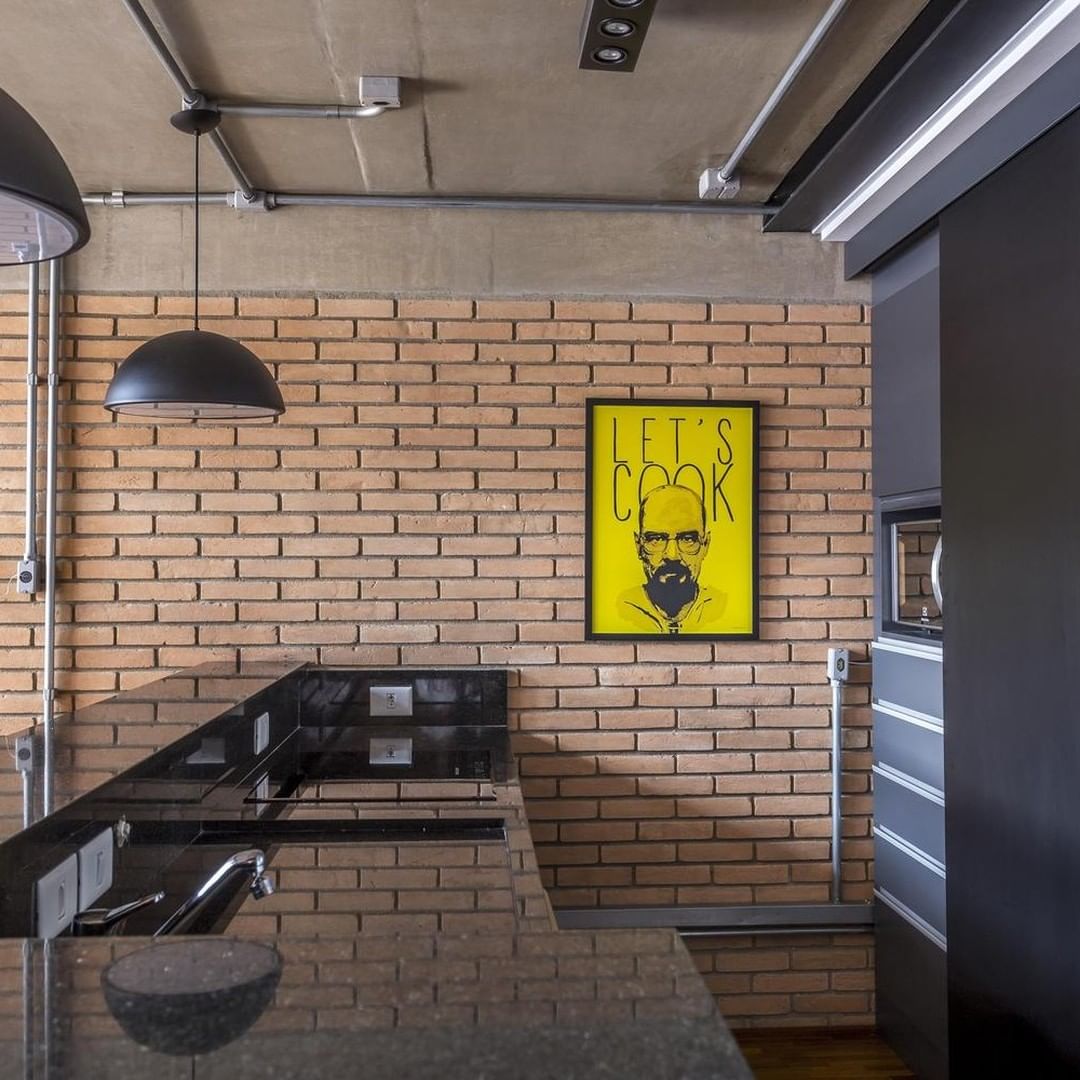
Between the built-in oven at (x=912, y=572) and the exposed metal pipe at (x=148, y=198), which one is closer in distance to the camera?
the built-in oven at (x=912, y=572)

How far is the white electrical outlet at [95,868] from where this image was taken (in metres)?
1.46

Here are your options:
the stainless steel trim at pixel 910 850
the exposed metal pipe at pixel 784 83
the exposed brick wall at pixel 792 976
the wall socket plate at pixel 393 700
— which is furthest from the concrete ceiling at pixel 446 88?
the exposed brick wall at pixel 792 976

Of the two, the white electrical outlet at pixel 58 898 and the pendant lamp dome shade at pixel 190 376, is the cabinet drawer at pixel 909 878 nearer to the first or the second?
the pendant lamp dome shade at pixel 190 376

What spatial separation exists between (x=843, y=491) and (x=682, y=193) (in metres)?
1.10

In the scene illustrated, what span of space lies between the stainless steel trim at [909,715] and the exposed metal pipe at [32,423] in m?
2.70

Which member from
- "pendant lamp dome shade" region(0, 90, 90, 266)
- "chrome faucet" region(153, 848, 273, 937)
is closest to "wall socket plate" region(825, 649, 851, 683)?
"chrome faucet" region(153, 848, 273, 937)

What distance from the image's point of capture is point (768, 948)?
11.4ft

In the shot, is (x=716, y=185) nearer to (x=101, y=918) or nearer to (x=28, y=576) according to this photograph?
(x=28, y=576)

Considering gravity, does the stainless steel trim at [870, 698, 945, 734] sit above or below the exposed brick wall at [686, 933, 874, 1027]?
above

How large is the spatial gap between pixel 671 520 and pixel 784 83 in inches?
55.1

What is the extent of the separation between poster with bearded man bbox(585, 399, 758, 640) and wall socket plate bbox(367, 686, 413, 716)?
0.61 metres

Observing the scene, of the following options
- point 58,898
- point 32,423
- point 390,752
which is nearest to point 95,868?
point 58,898

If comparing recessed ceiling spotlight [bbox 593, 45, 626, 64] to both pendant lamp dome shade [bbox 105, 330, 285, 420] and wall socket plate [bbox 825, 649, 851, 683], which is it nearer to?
pendant lamp dome shade [bbox 105, 330, 285, 420]

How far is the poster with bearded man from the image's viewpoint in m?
3.45
